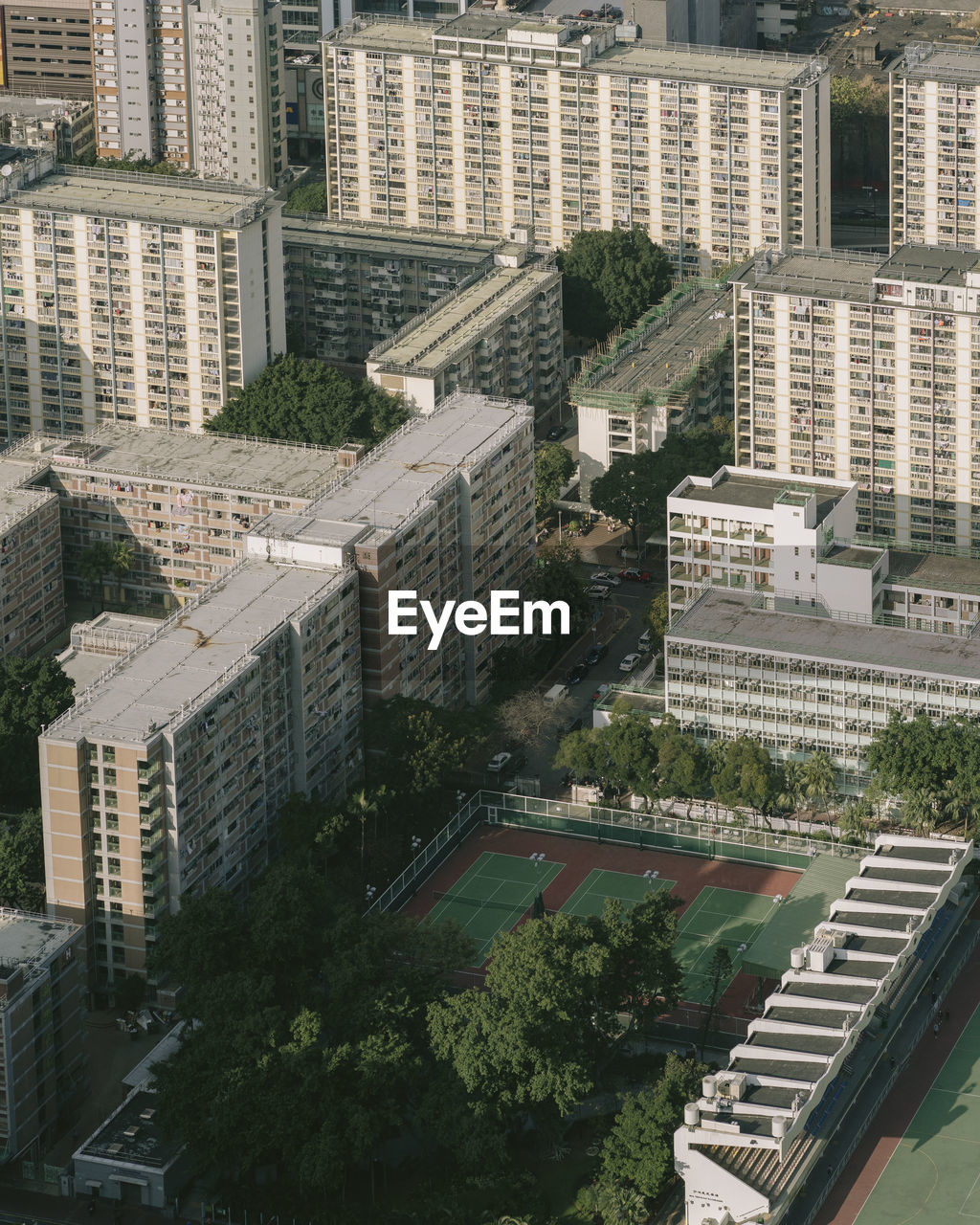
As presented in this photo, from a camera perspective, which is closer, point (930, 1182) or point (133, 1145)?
point (930, 1182)

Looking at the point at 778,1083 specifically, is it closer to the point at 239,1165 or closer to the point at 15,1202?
the point at 239,1165

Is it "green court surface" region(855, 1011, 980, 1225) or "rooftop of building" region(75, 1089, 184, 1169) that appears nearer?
"green court surface" region(855, 1011, 980, 1225)

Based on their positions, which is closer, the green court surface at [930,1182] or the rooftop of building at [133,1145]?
the green court surface at [930,1182]

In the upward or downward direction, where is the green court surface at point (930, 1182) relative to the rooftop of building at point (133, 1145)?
downward

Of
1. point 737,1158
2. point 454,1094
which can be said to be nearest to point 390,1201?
point 454,1094

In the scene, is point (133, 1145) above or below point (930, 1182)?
above

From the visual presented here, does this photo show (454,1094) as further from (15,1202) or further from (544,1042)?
(15,1202)

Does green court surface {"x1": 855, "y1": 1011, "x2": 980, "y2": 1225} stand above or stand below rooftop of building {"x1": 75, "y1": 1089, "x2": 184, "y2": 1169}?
below
